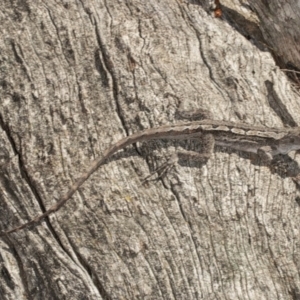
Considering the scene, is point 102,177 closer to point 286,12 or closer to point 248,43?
point 248,43

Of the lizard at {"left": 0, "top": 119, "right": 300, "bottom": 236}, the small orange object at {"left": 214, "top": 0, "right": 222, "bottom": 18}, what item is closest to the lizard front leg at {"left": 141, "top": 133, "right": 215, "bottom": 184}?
the lizard at {"left": 0, "top": 119, "right": 300, "bottom": 236}

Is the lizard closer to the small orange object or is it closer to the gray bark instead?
the gray bark

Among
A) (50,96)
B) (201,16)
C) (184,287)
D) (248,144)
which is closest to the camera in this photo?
(184,287)

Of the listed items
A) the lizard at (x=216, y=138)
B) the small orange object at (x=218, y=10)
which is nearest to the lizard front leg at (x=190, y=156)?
the lizard at (x=216, y=138)

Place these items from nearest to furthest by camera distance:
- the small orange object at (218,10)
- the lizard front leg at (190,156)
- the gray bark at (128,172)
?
the gray bark at (128,172), the lizard front leg at (190,156), the small orange object at (218,10)

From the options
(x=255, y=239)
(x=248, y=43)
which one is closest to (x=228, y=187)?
(x=255, y=239)

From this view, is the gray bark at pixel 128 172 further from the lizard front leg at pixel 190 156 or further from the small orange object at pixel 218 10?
the small orange object at pixel 218 10

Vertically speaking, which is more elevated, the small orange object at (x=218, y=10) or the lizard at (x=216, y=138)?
the small orange object at (x=218, y=10)
